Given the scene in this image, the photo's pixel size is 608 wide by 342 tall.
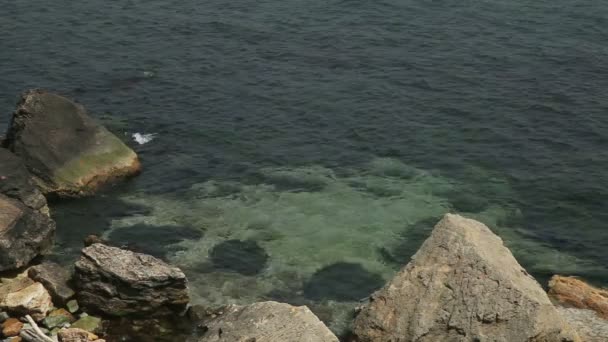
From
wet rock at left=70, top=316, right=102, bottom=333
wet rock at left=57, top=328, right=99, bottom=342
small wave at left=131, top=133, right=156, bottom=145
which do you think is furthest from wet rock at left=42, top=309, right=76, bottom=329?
small wave at left=131, top=133, right=156, bottom=145

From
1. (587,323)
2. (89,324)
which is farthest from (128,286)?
(587,323)

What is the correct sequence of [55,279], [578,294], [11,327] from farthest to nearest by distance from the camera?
[578,294], [55,279], [11,327]

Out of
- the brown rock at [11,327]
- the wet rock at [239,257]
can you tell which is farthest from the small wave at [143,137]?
the brown rock at [11,327]

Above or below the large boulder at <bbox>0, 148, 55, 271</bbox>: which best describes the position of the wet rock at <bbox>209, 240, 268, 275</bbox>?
below

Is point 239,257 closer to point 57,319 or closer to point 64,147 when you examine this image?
point 57,319

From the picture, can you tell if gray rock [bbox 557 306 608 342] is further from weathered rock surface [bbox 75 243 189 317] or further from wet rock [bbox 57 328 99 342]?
wet rock [bbox 57 328 99 342]

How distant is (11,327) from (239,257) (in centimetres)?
1037

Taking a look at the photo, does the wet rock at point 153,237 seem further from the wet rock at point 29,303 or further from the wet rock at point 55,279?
the wet rock at point 29,303

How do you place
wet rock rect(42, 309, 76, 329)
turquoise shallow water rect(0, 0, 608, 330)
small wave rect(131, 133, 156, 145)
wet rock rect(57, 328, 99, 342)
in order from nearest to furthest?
wet rock rect(57, 328, 99, 342), wet rock rect(42, 309, 76, 329), turquoise shallow water rect(0, 0, 608, 330), small wave rect(131, 133, 156, 145)

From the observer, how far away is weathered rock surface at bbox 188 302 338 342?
24297mm

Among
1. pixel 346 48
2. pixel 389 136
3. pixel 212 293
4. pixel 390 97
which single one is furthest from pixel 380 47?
pixel 212 293

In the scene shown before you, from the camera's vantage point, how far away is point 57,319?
96.8 feet

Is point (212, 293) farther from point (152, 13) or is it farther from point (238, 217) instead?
point (152, 13)

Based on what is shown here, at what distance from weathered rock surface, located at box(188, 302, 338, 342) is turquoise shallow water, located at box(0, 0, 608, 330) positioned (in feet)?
20.0
